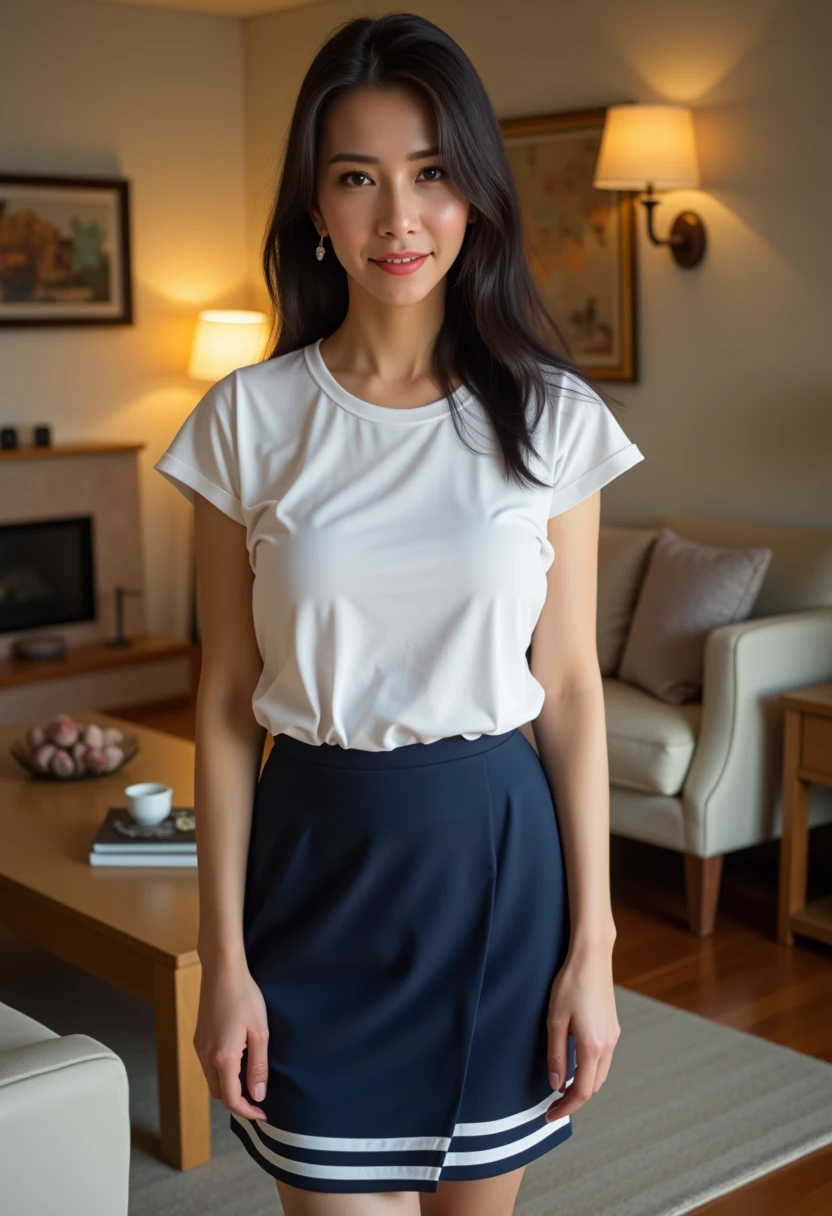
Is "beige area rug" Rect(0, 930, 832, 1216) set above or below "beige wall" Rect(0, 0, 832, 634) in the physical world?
below

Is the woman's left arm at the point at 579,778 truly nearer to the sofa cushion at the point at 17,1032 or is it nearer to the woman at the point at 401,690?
the woman at the point at 401,690

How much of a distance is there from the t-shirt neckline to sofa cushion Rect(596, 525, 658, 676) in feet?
9.47

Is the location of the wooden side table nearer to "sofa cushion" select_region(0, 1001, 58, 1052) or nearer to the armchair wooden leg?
the armchair wooden leg

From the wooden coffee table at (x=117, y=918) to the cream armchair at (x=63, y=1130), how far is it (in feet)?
1.55

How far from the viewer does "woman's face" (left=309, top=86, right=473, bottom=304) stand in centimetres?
122

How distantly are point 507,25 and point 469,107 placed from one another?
419cm

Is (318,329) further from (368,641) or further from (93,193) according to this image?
(93,193)

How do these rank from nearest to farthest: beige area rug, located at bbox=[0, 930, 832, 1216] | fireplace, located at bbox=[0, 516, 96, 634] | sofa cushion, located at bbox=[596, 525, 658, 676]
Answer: beige area rug, located at bbox=[0, 930, 832, 1216] < sofa cushion, located at bbox=[596, 525, 658, 676] < fireplace, located at bbox=[0, 516, 96, 634]

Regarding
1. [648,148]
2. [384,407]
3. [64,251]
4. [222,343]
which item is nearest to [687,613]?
[648,148]

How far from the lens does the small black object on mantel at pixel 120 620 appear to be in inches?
232

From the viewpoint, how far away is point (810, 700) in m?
3.36

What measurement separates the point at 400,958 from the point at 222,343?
4903 mm

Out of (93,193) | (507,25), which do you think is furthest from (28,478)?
(507,25)

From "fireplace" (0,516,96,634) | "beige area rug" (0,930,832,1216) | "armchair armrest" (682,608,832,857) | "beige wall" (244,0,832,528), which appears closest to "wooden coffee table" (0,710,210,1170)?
"beige area rug" (0,930,832,1216)
